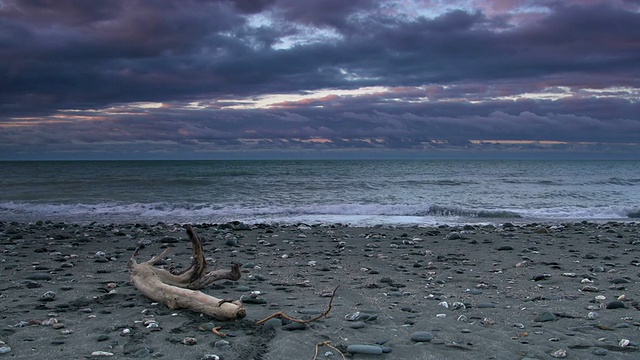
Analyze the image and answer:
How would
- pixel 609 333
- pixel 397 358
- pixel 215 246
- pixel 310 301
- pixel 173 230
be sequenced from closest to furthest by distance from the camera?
pixel 397 358 < pixel 609 333 < pixel 310 301 < pixel 215 246 < pixel 173 230

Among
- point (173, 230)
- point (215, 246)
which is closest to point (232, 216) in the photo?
point (173, 230)

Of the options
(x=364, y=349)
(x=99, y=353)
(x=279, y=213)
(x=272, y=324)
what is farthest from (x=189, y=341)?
(x=279, y=213)

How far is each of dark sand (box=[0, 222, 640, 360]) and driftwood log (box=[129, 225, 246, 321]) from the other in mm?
115

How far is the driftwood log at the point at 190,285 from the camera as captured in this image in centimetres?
518

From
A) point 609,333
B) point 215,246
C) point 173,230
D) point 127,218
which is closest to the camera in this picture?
point 609,333

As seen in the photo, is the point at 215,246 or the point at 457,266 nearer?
the point at 457,266

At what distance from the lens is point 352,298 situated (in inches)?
258

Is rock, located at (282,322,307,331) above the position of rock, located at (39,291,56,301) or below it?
below

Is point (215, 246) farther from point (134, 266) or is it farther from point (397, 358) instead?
point (397, 358)

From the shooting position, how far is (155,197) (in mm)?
28078

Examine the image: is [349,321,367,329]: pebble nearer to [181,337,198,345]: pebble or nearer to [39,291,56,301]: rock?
[181,337,198,345]: pebble

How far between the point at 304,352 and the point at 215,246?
7332 mm

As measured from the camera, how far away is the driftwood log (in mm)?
5184

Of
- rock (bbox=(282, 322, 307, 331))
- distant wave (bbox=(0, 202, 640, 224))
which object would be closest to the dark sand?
rock (bbox=(282, 322, 307, 331))
